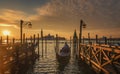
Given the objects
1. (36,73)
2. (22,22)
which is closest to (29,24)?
(22,22)

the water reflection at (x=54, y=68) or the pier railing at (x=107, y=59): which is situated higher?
the pier railing at (x=107, y=59)

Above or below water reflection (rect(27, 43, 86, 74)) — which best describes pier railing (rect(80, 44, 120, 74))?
above

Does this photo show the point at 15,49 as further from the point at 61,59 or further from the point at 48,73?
the point at 61,59

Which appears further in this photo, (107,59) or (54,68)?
(54,68)

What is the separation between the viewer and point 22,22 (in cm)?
2927

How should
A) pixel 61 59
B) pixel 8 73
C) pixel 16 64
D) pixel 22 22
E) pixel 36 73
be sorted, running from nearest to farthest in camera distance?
pixel 8 73 → pixel 16 64 → pixel 36 73 → pixel 22 22 → pixel 61 59

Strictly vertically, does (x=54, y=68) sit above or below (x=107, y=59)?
below

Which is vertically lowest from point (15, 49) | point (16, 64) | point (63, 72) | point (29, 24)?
point (63, 72)

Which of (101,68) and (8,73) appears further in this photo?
(8,73)

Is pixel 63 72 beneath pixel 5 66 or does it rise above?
beneath

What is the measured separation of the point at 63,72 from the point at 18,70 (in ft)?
20.9

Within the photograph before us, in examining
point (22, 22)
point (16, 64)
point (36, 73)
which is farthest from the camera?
point (22, 22)

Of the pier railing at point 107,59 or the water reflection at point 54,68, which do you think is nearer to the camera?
the pier railing at point 107,59

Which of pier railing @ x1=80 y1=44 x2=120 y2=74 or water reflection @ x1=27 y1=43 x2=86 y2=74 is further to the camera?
water reflection @ x1=27 y1=43 x2=86 y2=74
